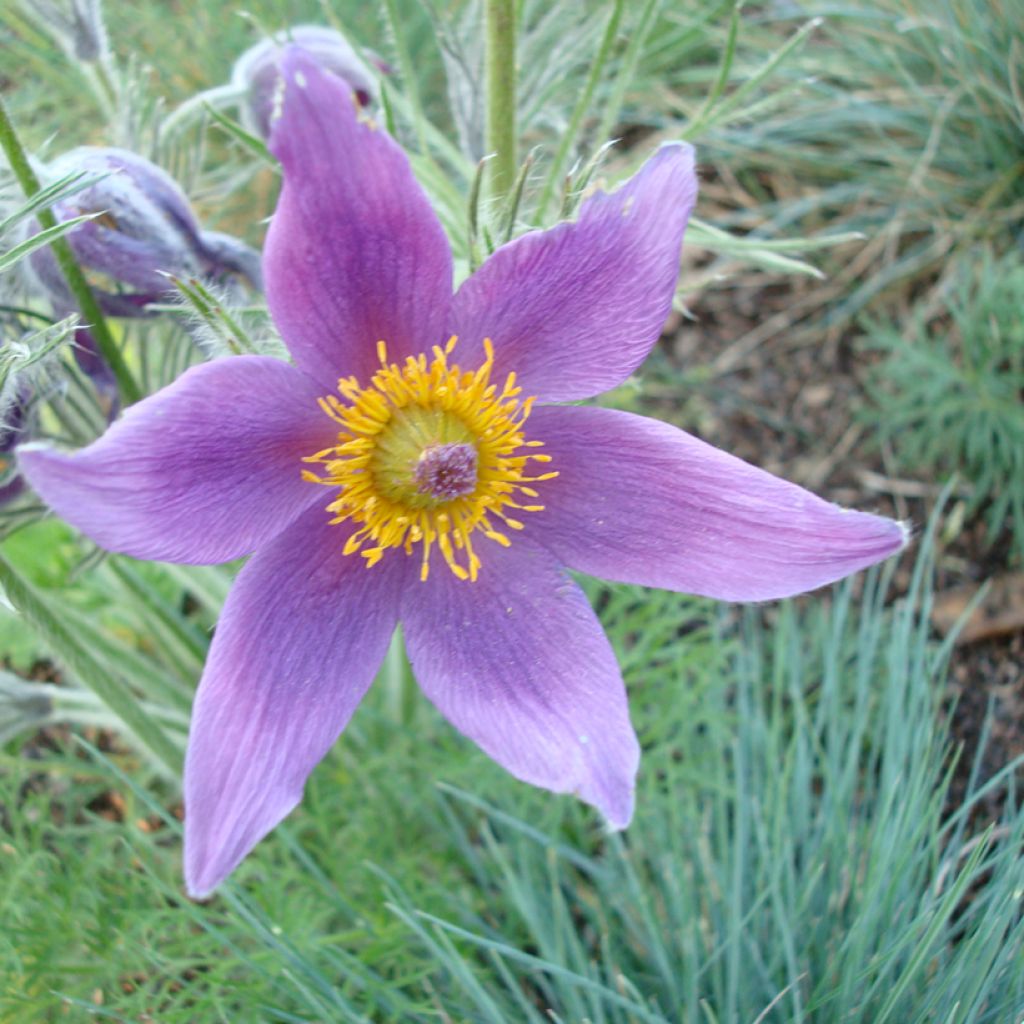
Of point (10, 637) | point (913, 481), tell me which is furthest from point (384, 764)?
point (913, 481)

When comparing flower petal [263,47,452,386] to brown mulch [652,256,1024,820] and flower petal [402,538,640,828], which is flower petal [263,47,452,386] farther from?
brown mulch [652,256,1024,820]

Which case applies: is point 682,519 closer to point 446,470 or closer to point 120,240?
point 446,470

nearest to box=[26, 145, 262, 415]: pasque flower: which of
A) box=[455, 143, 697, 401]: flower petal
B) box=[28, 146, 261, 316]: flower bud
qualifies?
box=[28, 146, 261, 316]: flower bud

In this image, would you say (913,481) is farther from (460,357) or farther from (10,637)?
(10,637)

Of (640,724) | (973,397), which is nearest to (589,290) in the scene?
(640,724)

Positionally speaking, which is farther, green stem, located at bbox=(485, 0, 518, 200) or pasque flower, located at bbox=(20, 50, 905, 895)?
green stem, located at bbox=(485, 0, 518, 200)

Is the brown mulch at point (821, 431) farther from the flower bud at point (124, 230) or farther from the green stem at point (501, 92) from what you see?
the flower bud at point (124, 230)

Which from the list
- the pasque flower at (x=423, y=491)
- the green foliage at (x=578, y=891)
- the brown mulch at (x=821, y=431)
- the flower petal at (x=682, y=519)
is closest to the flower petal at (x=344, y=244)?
the pasque flower at (x=423, y=491)
